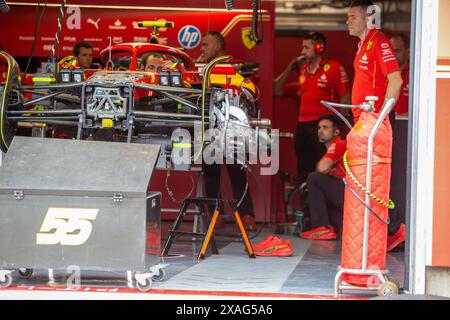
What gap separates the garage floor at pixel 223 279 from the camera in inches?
236

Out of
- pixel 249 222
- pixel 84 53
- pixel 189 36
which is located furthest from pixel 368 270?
pixel 189 36

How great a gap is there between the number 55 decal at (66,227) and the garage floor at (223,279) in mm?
349

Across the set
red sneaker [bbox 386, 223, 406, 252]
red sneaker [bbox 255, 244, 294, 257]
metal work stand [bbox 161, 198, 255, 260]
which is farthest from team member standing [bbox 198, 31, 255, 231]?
red sneaker [bbox 386, 223, 406, 252]

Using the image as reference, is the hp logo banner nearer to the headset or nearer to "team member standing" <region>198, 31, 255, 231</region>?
"team member standing" <region>198, 31, 255, 231</region>

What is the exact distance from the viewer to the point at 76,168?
6.16 m

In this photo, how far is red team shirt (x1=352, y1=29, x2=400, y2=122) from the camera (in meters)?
6.84

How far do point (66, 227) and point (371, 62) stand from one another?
8.89 ft

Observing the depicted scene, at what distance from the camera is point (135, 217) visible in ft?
19.7

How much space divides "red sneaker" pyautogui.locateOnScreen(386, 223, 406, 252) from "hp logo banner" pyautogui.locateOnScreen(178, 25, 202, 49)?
3972mm

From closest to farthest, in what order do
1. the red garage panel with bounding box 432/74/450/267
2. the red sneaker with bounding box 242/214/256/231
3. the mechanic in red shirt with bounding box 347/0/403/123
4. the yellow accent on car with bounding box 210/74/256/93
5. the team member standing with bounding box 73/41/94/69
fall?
the red garage panel with bounding box 432/74/450/267 < the mechanic in red shirt with bounding box 347/0/403/123 < the yellow accent on car with bounding box 210/74/256/93 < the red sneaker with bounding box 242/214/256/231 < the team member standing with bounding box 73/41/94/69

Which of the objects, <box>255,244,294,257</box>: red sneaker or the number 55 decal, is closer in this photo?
the number 55 decal

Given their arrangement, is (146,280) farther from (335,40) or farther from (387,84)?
(335,40)

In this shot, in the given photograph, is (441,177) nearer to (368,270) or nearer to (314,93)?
(368,270)
